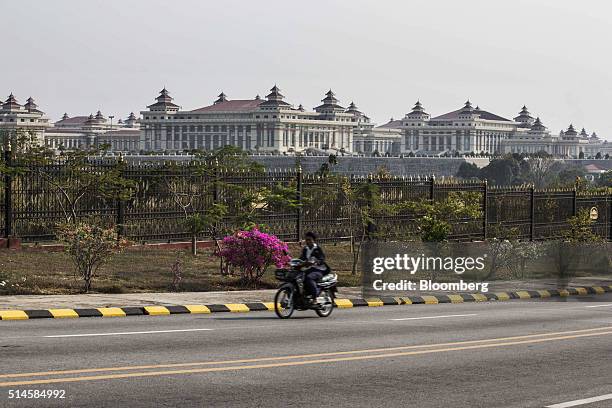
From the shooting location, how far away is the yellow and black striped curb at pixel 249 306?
18.5 m

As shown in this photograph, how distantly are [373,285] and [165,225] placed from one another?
22.0ft

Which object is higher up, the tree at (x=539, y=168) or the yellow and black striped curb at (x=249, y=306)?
the tree at (x=539, y=168)

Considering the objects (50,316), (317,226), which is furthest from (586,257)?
(50,316)

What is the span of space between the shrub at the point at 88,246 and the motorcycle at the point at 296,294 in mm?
4573

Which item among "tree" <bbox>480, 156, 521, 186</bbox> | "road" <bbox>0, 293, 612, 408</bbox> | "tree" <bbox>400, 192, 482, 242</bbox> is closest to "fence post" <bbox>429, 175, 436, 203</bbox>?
"tree" <bbox>400, 192, 482, 242</bbox>

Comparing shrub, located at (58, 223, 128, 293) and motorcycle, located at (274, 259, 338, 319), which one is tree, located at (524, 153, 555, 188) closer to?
shrub, located at (58, 223, 128, 293)

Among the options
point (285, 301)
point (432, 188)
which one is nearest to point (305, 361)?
point (285, 301)

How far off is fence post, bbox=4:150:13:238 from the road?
9240 mm

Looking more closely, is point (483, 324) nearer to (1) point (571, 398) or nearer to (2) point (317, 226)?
(1) point (571, 398)

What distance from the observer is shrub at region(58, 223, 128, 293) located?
22.4 metres

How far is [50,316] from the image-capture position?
18.4 m

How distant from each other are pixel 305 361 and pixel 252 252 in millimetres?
11263
